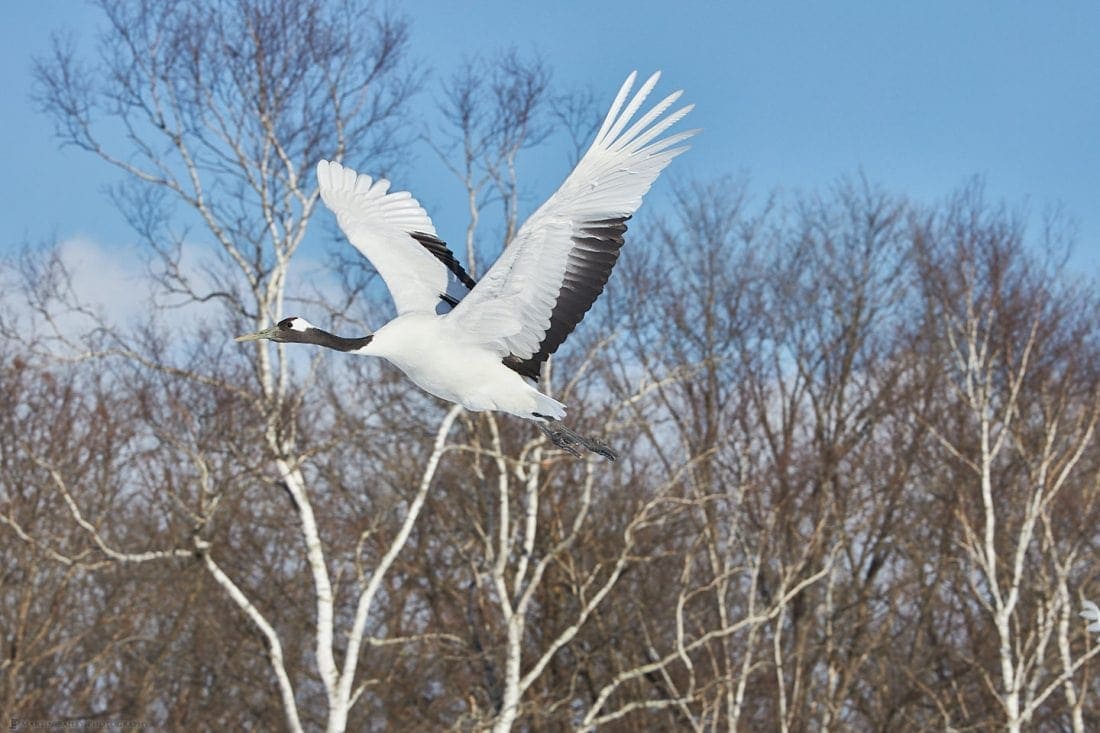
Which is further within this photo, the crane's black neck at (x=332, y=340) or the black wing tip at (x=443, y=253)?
the black wing tip at (x=443, y=253)

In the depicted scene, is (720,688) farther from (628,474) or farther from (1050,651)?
(1050,651)

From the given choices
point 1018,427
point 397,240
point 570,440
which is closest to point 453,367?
point 570,440

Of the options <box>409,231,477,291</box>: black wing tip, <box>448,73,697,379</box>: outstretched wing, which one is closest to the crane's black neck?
<box>448,73,697,379</box>: outstretched wing

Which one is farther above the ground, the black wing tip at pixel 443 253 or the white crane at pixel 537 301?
the black wing tip at pixel 443 253

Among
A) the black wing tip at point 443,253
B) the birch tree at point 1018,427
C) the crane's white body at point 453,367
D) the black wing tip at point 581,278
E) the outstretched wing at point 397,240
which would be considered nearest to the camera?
the crane's white body at point 453,367

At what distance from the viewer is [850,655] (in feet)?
59.4

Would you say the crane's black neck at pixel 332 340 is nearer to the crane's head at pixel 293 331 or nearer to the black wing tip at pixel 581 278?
the crane's head at pixel 293 331

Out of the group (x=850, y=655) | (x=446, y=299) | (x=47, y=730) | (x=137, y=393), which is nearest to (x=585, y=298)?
(x=446, y=299)

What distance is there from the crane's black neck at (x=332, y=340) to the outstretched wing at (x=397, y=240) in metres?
0.67

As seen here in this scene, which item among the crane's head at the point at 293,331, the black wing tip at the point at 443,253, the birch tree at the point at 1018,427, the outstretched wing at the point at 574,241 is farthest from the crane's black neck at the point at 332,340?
the birch tree at the point at 1018,427

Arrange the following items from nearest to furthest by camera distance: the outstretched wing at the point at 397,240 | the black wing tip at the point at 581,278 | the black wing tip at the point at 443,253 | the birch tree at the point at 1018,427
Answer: the black wing tip at the point at 581,278 → the outstretched wing at the point at 397,240 → the black wing tip at the point at 443,253 → the birch tree at the point at 1018,427

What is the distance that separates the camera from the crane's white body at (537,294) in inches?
210

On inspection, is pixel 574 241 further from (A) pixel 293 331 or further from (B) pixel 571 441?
(A) pixel 293 331

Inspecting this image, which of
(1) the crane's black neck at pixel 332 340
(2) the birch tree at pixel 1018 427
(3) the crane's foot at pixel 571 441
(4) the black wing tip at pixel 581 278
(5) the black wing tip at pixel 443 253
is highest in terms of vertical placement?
(2) the birch tree at pixel 1018 427
